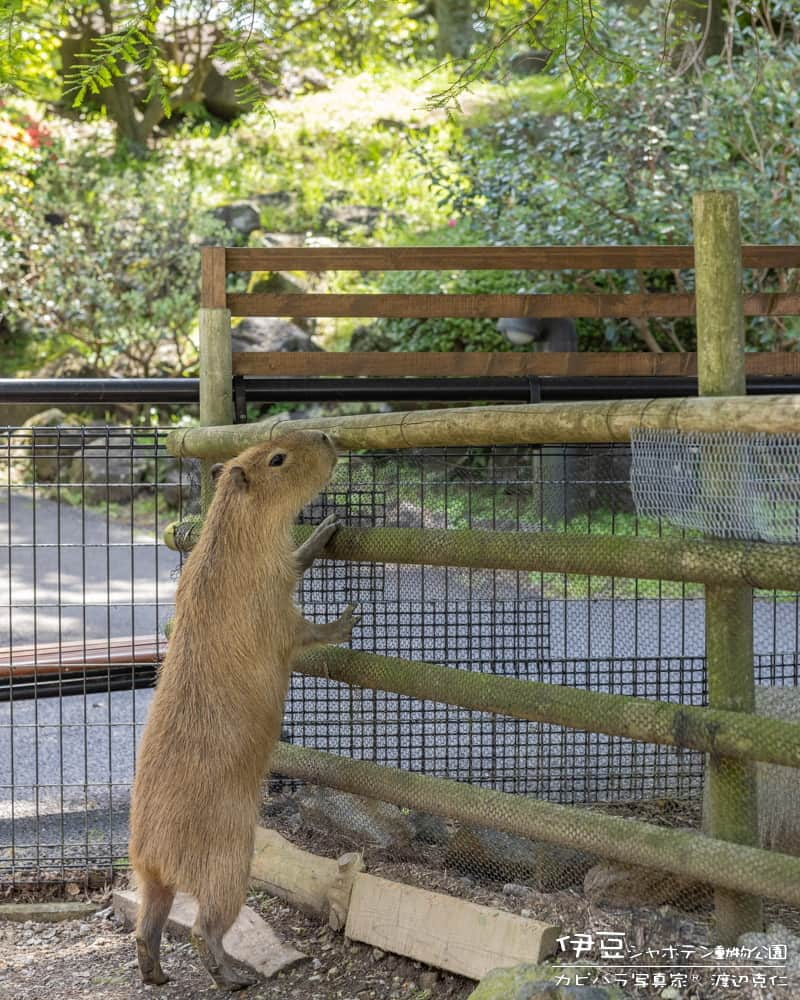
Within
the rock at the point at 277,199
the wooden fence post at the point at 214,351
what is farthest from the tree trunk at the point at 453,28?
the wooden fence post at the point at 214,351

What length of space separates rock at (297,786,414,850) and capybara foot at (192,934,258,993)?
2.44ft

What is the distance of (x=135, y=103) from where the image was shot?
17.8 meters

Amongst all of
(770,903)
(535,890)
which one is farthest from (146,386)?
(770,903)

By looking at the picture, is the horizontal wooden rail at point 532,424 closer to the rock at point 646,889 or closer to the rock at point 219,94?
the rock at point 646,889

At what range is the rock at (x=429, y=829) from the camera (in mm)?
4008

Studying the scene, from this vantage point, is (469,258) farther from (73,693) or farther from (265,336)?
(265,336)

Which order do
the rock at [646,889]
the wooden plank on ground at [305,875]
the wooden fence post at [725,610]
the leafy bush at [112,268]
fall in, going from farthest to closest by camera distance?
the leafy bush at [112,268], the wooden plank on ground at [305,875], the rock at [646,889], the wooden fence post at [725,610]

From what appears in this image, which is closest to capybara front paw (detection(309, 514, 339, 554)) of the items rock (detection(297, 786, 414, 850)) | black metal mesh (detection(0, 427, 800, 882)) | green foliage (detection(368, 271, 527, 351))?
black metal mesh (detection(0, 427, 800, 882))

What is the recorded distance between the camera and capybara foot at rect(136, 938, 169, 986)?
125 inches

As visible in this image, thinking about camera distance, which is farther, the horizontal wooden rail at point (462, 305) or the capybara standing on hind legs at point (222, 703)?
the horizontal wooden rail at point (462, 305)

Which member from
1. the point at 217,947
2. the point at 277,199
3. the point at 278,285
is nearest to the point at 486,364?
the point at 217,947

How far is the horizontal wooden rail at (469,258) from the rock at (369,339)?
745cm

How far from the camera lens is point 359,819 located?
155 inches

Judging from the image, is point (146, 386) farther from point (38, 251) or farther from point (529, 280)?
point (38, 251)
